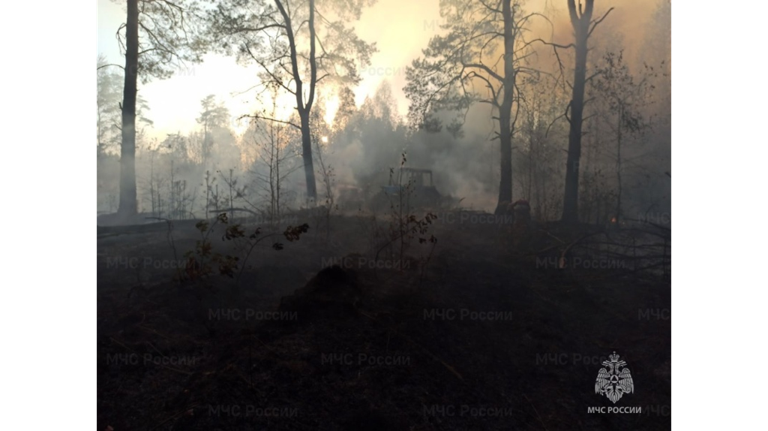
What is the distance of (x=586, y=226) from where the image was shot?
36.5 ft

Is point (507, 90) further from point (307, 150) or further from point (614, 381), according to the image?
point (614, 381)

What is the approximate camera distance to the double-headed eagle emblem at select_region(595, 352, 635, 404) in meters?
4.40

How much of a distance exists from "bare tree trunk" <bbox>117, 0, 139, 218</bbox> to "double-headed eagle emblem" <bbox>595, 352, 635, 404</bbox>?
14.3 metres

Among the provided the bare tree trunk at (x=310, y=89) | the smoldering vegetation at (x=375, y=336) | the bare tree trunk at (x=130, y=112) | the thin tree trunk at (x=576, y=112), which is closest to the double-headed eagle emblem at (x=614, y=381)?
the smoldering vegetation at (x=375, y=336)

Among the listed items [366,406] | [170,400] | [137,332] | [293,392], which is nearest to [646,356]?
[366,406]

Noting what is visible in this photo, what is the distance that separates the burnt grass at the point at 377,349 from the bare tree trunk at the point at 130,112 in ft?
21.4

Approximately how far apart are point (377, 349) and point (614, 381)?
9.64 feet

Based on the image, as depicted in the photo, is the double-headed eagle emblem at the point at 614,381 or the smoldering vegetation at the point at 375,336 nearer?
the smoldering vegetation at the point at 375,336

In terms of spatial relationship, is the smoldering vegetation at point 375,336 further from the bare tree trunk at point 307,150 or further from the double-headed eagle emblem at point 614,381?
the bare tree trunk at point 307,150

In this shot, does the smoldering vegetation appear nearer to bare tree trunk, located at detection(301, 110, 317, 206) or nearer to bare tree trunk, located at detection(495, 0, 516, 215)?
bare tree trunk, located at detection(495, 0, 516, 215)

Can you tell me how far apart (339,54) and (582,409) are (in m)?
16.3

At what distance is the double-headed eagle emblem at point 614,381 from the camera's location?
14.4ft

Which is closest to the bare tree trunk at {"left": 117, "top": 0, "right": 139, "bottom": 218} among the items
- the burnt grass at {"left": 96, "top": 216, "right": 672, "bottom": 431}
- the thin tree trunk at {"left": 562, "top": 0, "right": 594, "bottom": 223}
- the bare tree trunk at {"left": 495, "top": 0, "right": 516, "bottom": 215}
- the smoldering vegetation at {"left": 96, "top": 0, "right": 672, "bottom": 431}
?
the smoldering vegetation at {"left": 96, "top": 0, "right": 672, "bottom": 431}

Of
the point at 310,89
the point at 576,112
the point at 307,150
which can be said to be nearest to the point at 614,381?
the point at 576,112
